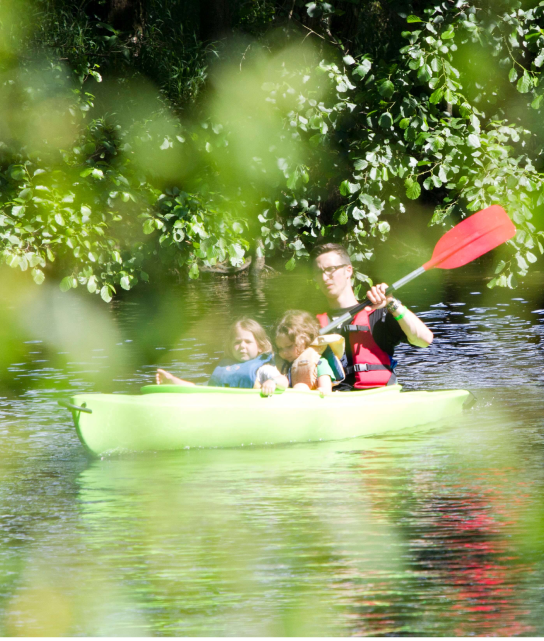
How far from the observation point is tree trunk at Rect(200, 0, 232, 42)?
10047 mm

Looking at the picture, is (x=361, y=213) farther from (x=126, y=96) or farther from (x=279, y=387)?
(x=126, y=96)

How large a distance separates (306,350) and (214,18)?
5611 mm

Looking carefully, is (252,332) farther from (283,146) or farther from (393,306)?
(283,146)

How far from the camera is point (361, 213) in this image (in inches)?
288

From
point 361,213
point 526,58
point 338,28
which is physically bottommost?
point 361,213

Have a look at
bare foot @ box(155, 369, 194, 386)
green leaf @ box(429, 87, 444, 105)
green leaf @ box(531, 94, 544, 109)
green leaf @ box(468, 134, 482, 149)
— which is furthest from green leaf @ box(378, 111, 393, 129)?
bare foot @ box(155, 369, 194, 386)

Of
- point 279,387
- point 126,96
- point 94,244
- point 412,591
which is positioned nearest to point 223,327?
point 126,96

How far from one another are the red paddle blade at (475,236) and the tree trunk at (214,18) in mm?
3852

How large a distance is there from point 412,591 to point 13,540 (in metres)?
1.53

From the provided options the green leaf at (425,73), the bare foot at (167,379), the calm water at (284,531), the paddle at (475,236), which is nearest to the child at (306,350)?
the calm water at (284,531)

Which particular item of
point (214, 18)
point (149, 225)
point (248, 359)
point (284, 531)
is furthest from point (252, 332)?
point (214, 18)

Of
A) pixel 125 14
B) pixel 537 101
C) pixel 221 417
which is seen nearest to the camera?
pixel 221 417

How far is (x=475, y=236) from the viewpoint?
22.9 ft

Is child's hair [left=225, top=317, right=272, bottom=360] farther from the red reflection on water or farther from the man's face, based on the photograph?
the red reflection on water
